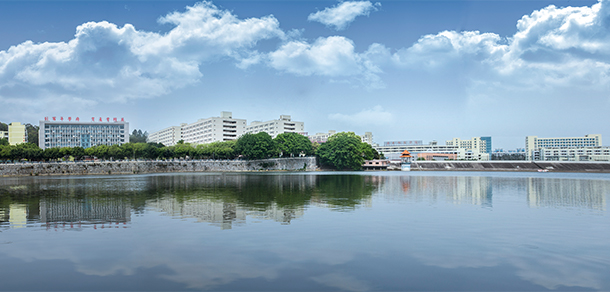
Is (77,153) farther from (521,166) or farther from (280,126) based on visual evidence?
(521,166)

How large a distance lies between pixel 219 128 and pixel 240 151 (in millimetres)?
55705

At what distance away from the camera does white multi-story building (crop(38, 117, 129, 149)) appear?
509ft

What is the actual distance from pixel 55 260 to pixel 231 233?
223 inches

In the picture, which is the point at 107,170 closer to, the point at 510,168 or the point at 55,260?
the point at 55,260

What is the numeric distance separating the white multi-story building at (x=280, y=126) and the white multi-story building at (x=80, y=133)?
2315 inches

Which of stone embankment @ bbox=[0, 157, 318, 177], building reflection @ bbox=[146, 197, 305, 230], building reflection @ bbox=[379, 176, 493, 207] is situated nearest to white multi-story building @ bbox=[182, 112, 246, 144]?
stone embankment @ bbox=[0, 157, 318, 177]

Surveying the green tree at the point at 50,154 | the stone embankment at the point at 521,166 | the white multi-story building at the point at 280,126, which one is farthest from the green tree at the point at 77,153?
the stone embankment at the point at 521,166

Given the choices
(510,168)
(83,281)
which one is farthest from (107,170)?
(510,168)

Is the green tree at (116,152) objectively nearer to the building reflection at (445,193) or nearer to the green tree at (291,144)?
the green tree at (291,144)

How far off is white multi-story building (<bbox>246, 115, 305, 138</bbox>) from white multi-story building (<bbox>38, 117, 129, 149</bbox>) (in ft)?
193

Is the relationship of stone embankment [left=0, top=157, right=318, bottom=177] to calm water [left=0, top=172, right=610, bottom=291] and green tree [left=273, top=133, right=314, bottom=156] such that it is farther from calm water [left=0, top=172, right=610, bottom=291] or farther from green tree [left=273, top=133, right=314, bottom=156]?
calm water [left=0, top=172, right=610, bottom=291]

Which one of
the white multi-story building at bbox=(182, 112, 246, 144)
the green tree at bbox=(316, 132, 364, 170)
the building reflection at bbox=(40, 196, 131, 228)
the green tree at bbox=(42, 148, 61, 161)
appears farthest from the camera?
the white multi-story building at bbox=(182, 112, 246, 144)

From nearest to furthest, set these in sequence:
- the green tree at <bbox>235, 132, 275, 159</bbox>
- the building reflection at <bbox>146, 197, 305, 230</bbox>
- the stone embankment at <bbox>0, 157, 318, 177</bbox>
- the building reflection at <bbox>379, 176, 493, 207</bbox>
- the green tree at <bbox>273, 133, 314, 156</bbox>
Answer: the building reflection at <bbox>146, 197, 305, 230</bbox> → the building reflection at <bbox>379, 176, 493, 207</bbox> → the stone embankment at <bbox>0, 157, 318, 177</bbox> → the green tree at <bbox>235, 132, 275, 159</bbox> → the green tree at <bbox>273, 133, 314, 156</bbox>

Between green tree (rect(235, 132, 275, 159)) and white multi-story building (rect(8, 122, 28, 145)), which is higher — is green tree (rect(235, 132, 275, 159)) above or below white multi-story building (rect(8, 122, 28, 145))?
below
